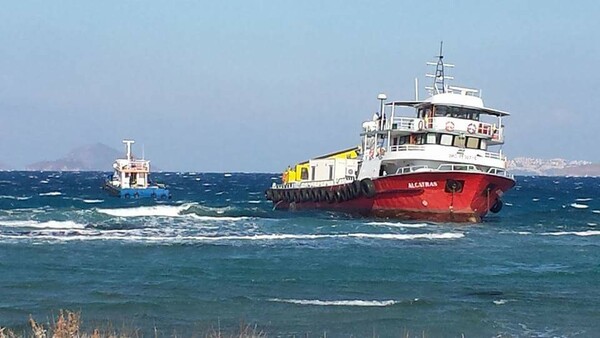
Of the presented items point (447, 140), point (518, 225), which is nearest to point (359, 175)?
point (447, 140)

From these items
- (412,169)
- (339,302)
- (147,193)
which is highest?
(412,169)

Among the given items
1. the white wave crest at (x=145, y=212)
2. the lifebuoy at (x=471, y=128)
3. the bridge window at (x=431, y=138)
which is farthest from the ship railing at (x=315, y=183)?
the white wave crest at (x=145, y=212)

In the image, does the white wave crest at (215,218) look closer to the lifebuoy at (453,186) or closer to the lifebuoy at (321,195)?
the lifebuoy at (321,195)

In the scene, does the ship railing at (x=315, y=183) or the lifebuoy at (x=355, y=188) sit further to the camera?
the ship railing at (x=315, y=183)

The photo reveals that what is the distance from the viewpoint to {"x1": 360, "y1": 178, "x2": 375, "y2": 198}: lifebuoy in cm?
3944

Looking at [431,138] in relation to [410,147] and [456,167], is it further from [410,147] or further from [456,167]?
[456,167]

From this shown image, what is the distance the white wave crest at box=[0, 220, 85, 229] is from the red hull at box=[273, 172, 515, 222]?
14611mm

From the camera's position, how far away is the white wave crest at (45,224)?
3649 cm

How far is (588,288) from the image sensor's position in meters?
19.6

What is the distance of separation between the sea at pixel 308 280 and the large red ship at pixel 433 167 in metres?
1.83

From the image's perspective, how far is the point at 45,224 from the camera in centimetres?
3853

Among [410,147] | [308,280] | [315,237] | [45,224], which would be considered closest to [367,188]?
[410,147]

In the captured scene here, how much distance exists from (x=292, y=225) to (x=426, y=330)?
2306 cm

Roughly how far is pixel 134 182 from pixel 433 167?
44.2 metres
